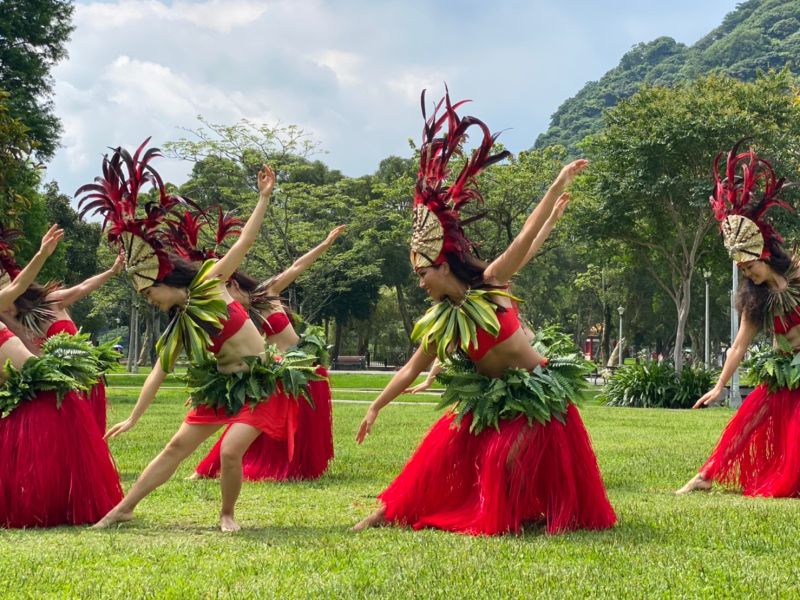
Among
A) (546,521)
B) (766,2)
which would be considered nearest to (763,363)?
(546,521)

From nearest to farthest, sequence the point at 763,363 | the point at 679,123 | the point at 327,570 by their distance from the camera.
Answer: the point at 327,570 → the point at 763,363 → the point at 679,123

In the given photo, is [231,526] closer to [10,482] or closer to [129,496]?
[129,496]

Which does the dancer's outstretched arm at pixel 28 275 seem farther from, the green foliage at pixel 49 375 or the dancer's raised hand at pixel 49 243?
the green foliage at pixel 49 375

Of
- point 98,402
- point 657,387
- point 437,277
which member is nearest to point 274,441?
point 98,402

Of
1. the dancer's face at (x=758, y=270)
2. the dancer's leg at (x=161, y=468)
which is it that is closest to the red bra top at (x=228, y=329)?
the dancer's leg at (x=161, y=468)

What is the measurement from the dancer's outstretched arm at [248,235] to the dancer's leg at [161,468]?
88 centimetres

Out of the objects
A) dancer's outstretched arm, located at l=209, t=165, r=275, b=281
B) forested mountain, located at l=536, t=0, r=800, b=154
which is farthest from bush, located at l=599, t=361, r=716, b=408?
forested mountain, located at l=536, t=0, r=800, b=154

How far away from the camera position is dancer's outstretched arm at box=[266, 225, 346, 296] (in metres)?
6.78

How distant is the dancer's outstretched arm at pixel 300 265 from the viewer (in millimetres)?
6777

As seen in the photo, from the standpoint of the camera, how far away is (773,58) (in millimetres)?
82562

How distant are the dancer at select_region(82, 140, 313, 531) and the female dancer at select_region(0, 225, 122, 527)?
0.80 ft

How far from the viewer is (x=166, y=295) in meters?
5.09

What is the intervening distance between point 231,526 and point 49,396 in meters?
1.34

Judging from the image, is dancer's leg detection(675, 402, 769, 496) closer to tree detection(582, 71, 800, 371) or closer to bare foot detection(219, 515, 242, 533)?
bare foot detection(219, 515, 242, 533)
